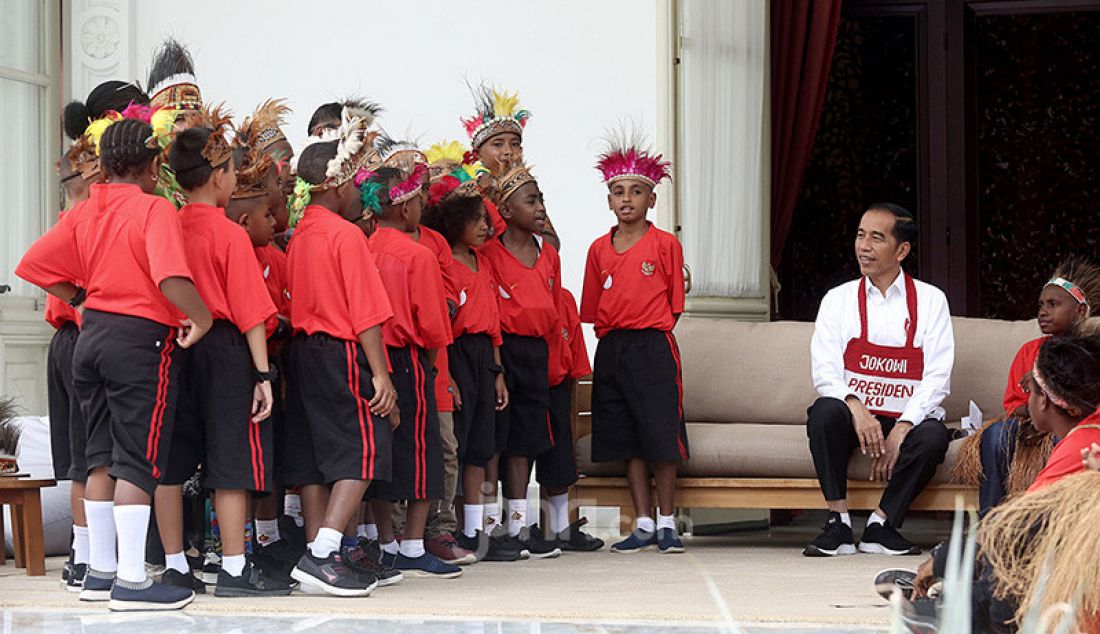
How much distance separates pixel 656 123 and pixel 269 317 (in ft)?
10.3

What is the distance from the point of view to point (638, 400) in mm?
5488

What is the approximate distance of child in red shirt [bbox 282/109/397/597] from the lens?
401 centimetres

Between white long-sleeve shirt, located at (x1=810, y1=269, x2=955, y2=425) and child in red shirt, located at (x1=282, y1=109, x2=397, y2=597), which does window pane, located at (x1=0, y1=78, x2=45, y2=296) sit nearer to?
child in red shirt, located at (x1=282, y1=109, x2=397, y2=597)

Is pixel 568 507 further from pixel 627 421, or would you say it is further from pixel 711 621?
pixel 711 621

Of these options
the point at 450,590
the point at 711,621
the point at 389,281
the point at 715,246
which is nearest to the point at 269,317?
the point at 389,281

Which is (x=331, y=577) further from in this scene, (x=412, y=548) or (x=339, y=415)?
(x=412, y=548)

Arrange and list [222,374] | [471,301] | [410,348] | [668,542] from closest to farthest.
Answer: [222,374] → [410,348] → [471,301] → [668,542]

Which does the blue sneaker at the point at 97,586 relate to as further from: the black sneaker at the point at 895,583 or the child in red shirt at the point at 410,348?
the black sneaker at the point at 895,583

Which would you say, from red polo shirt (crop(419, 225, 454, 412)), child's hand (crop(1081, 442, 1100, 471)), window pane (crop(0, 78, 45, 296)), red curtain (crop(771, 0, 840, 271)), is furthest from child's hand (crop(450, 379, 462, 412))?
window pane (crop(0, 78, 45, 296))

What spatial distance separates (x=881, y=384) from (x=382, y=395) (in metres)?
2.18

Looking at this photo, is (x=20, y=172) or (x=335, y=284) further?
(x=20, y=172)

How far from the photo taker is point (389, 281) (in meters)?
4.45

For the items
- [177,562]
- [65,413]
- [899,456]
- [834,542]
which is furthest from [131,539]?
[899,456]

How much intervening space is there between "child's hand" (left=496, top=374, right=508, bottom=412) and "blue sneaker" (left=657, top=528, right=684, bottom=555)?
0.77 metres
